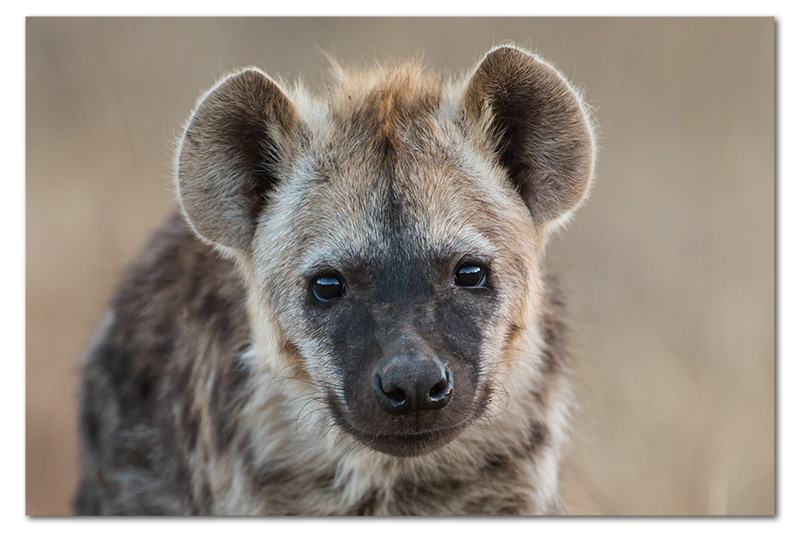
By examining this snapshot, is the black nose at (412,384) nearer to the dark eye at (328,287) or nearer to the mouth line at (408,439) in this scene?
the mouth line at (408,439)

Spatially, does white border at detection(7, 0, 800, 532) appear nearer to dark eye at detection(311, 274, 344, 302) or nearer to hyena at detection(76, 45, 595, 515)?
hyena at detection(76, 45, 595, 515)

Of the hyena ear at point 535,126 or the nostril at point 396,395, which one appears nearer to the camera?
the nostril at point 396,395

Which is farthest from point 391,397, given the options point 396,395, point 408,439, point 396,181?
point 396,181

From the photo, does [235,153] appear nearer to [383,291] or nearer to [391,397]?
[383,291]

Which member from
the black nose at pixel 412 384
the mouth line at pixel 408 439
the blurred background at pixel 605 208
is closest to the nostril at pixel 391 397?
the black nose at pixel 412 384

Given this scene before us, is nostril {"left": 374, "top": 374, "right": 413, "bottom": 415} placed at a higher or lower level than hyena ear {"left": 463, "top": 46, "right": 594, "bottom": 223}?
lower

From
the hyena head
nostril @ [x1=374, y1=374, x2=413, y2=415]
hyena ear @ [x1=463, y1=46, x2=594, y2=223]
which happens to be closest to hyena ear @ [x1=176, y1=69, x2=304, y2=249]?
the hyena head
